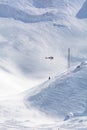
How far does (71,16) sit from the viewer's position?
196625 mm

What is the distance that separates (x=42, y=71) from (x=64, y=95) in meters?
69.2

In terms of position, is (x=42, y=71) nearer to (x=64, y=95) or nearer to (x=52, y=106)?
(x=64, y=95)

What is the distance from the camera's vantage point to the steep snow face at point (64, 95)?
67625 millimetres

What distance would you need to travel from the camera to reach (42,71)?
140500 mm

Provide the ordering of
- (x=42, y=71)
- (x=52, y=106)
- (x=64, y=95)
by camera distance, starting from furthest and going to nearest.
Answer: (x=42, y=71) < (x=64, y=95) < (x=52, y=106)

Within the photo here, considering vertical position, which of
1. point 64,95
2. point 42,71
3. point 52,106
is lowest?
point 52,106

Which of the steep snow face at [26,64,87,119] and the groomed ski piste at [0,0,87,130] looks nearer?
the groomed ski piste at [0,0,87,130]

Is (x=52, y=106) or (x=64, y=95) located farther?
(x=64, y=95)

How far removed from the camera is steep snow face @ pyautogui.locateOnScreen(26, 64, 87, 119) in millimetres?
67625

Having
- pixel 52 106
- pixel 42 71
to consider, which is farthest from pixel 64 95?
pixel 42 71

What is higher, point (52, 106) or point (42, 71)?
point (42, 71)

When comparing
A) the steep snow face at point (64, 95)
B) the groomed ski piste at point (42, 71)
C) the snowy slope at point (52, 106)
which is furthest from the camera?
the steep snow face at point (64, 95)

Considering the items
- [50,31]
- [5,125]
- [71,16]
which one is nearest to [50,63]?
[50,31]

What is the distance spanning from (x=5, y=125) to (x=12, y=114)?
6.46m
